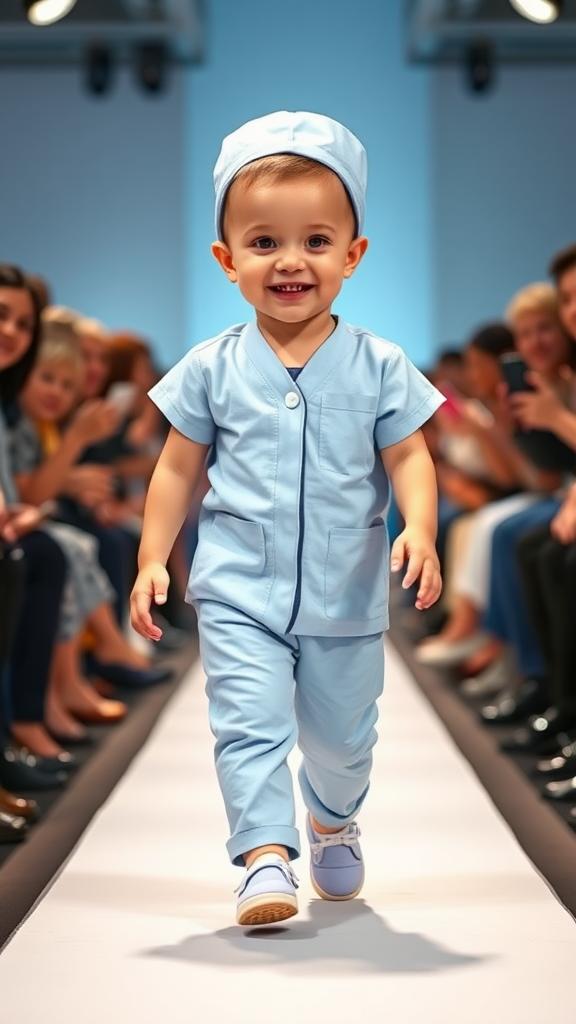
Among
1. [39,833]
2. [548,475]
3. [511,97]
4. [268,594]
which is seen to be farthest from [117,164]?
[268,594]

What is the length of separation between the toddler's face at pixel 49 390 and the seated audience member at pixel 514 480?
109cm

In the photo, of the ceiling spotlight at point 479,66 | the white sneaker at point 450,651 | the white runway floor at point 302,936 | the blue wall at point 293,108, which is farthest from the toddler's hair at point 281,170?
the blue wall at point 293,108

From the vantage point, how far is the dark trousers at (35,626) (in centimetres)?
320

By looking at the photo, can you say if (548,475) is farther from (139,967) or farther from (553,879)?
(139,967)

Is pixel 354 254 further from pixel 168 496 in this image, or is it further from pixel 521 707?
pixel 521 707

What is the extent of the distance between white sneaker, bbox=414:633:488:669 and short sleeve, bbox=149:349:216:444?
2.82 metres

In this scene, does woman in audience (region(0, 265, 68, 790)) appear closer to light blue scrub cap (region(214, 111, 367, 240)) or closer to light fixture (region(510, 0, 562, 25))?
light blue scrub cap (region(214, 111, 367, 240))

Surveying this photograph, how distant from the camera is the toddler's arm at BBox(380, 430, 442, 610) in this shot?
1854mm

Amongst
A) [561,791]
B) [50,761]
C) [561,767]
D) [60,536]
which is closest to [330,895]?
[561,791]

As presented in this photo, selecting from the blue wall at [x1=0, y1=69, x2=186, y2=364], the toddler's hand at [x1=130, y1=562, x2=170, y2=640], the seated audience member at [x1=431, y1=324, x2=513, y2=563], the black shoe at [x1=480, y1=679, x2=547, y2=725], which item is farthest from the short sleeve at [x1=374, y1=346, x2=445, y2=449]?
the blue wall at [x1=0, y1=69, x2=186, y2=364]

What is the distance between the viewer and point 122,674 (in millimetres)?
4371

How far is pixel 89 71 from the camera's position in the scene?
7082mm

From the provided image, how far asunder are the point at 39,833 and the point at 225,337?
1.03 meters

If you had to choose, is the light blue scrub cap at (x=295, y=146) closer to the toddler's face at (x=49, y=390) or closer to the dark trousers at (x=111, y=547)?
the toddler's face at (x=49, y=390)
